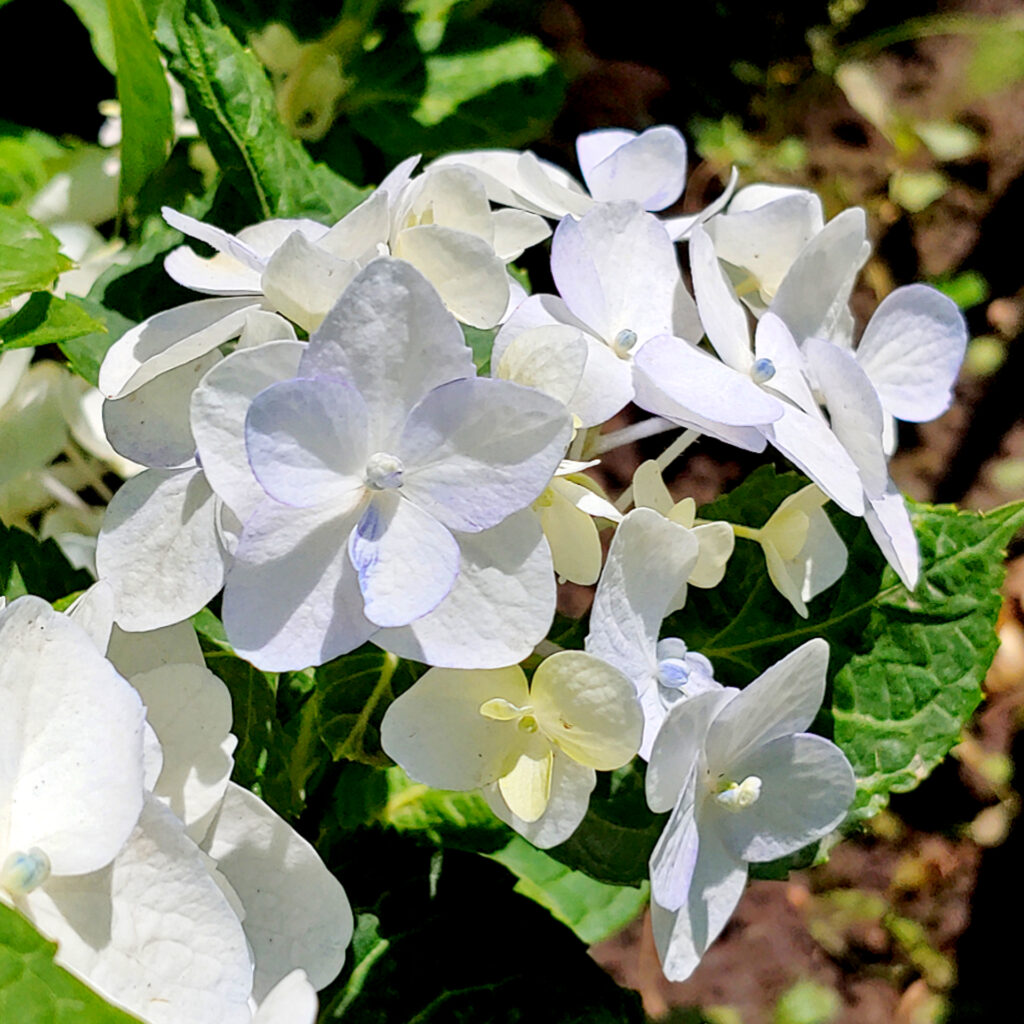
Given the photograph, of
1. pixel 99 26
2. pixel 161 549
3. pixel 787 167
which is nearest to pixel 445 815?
pixel 161 549

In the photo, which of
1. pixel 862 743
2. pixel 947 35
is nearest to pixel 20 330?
pixel 862 743

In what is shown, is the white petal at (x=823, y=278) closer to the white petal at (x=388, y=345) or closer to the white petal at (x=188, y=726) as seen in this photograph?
the white petal at (x=388, y=345)

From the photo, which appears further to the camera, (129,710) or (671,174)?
(671,174)

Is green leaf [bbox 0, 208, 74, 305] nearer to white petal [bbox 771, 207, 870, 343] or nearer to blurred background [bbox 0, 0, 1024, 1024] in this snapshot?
blurred background [bbox 0, 0, 1024, 1024]

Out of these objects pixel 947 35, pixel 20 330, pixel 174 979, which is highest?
pixel 20 330

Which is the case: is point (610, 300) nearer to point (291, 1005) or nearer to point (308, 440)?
point (308, 440)

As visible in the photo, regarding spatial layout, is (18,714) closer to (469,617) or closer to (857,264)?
(469,617)

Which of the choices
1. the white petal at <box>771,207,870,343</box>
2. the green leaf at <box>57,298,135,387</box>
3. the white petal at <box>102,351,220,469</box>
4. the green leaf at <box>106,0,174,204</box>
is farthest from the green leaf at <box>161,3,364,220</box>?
the white petal at <box>771,207,870,343</box>
